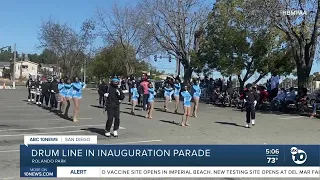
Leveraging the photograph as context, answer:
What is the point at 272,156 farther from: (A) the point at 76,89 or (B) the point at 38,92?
(B) the point at 38,92

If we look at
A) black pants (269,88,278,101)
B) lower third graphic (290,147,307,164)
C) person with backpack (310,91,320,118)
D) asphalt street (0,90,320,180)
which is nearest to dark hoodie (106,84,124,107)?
asphalt street (0,90,320,180)

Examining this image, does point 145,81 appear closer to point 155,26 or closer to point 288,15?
point 288,15

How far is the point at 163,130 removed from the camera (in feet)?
47.7

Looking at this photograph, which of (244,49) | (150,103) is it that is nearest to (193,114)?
(150,103)

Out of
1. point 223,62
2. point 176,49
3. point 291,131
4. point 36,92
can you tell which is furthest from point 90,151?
point 176,49

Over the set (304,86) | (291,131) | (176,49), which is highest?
(176,49)

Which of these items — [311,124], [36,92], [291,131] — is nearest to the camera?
[291,131]

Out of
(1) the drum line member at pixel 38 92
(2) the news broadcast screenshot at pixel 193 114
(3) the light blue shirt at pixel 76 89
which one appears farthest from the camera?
(1) the drum line member at pixel 38 92

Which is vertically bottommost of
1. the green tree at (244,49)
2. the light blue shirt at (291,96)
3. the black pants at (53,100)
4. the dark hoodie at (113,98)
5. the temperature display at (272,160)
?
the temperature display at (272,160)

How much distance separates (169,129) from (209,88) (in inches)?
652

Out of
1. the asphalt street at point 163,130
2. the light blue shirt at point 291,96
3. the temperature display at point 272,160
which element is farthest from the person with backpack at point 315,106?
the temperature display at point 272,160

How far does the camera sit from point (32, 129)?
14.2 meters

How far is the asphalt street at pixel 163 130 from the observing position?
11.9m

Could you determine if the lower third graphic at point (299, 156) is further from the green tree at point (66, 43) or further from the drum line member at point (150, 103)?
the green tree at point (66, 43)
